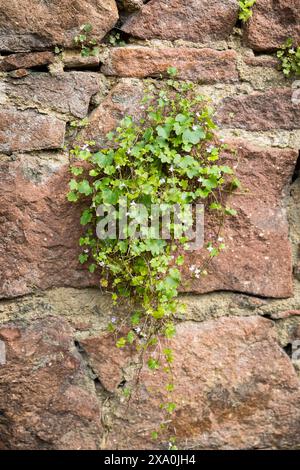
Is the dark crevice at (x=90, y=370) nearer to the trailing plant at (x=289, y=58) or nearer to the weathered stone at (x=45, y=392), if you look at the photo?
the weathered stone at (x=45, y=392)

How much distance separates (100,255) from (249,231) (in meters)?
0.46

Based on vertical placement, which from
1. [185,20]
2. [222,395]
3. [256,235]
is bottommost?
[222,395]

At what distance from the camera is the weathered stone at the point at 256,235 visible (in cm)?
154

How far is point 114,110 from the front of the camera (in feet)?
4.95

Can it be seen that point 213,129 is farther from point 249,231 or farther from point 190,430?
point 190,430

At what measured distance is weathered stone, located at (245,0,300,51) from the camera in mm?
1582

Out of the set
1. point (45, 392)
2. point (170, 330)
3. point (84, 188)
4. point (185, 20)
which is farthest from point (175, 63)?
point (45, 392)

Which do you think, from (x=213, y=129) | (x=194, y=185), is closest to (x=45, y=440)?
(x=194, y=185)

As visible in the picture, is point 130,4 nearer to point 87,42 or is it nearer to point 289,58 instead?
point 87,42

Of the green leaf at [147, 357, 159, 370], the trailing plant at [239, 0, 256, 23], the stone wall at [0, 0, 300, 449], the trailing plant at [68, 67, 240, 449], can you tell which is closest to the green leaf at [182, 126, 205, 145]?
the trailing plant at [68, 67, 240, 449]

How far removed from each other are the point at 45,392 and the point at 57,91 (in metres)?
0.87

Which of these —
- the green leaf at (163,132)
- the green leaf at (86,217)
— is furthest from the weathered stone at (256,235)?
the green leaf at (86,217)

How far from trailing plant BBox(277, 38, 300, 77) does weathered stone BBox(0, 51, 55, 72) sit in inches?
28.2

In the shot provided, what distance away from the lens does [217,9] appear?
1.56 meters
